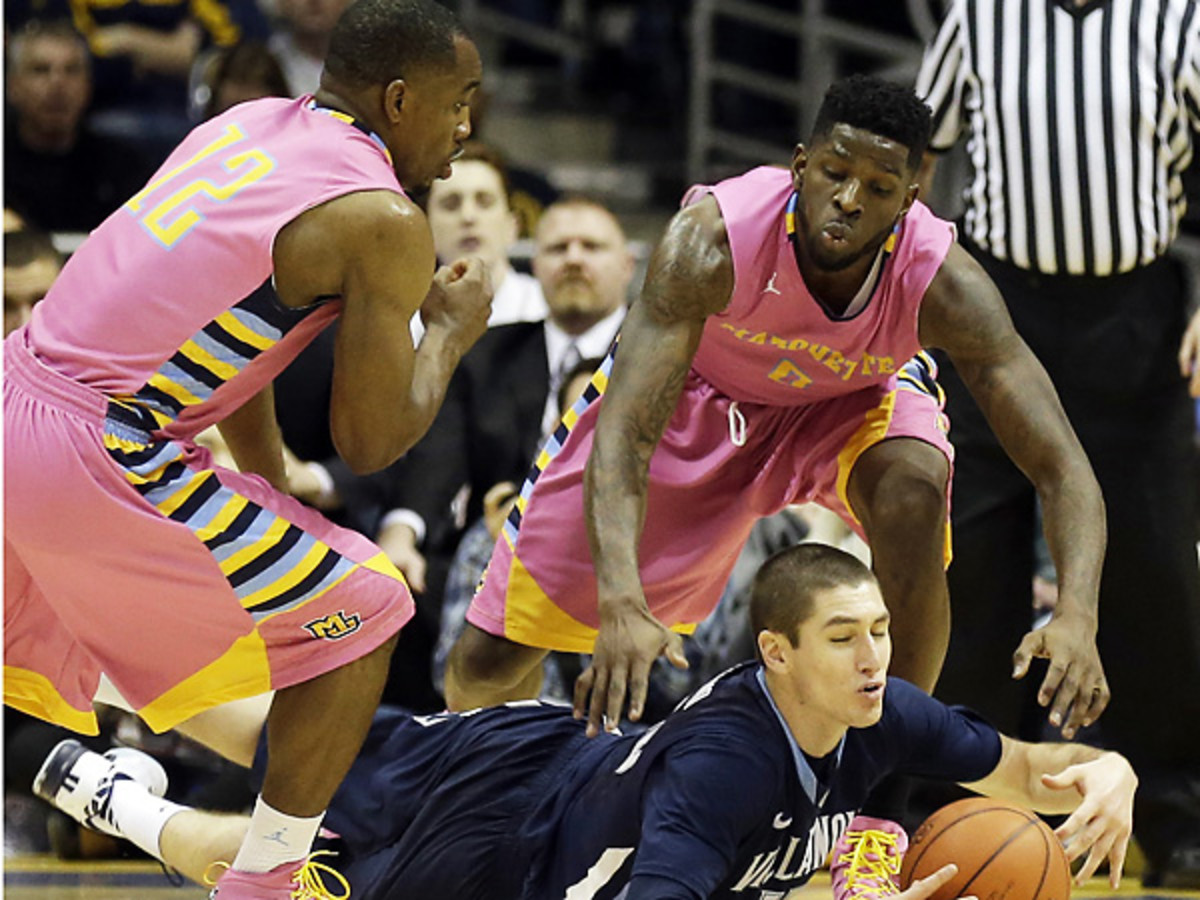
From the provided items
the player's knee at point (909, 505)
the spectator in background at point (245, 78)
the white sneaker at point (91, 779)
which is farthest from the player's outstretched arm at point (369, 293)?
the spectator in background at point (245, 78)

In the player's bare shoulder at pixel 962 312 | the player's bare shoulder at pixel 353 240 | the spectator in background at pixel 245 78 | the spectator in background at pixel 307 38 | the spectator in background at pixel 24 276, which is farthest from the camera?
the spectator in background at pixel 307 38

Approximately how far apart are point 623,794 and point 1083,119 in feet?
7.56

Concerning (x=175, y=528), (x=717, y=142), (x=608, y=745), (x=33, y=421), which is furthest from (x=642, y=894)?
(x=717, y=142)

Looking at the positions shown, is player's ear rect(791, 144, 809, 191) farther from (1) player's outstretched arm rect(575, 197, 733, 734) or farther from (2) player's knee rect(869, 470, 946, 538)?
(2) player's knee rect(869, 470, 946, 538)

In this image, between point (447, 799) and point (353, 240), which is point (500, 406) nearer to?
point (447, 799)

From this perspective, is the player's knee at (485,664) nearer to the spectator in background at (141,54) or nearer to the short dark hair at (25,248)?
the short dark hair at (25,248)

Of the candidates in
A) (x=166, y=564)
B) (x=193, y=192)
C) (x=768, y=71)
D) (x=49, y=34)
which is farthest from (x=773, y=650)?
(x=768, y=71)

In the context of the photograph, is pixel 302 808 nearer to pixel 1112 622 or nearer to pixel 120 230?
pixel 120 230

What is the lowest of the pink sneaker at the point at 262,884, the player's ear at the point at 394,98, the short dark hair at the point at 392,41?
the pink sneaker at the point at 262,884

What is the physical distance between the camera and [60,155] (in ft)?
26.5

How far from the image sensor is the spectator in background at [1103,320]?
5344mm

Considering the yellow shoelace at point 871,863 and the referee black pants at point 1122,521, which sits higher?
the referee black pants at point 1122,521

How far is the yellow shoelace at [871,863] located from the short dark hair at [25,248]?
10.4 ft

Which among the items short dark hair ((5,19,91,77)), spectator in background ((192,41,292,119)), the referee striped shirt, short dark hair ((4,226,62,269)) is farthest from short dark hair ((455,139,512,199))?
the referee striped shirt
